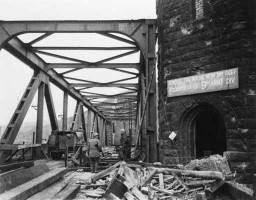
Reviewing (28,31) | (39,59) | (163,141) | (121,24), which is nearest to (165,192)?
(163,141)

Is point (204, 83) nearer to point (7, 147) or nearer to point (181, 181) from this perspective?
point (181, 181)

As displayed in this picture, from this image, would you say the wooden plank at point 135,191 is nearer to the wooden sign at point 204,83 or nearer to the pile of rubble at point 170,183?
the pile of rubble at point 170,183

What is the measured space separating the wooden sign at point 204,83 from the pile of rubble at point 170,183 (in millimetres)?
1752

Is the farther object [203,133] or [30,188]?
[203,133]

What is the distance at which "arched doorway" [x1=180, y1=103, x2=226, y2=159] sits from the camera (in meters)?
8.23

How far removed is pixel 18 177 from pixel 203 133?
591cm

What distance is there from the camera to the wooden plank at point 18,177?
5.24m

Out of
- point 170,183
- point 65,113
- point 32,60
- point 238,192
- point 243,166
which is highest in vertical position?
point 32,60

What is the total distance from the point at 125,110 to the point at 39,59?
2073 cm

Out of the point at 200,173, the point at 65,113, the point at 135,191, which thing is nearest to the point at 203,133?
the point at 200,173

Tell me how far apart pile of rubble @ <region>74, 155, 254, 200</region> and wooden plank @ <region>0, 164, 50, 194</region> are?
1272 mm

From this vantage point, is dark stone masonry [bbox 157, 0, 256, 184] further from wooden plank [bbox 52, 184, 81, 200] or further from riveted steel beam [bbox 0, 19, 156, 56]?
wooden plank [bbox 52, 184, 81, 200]

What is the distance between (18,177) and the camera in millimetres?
5934

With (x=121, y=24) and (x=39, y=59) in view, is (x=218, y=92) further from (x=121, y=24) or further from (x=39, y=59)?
(x=39, y=59)
